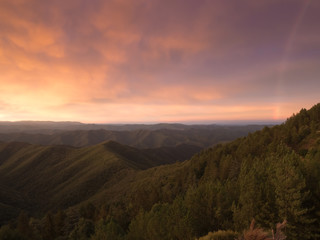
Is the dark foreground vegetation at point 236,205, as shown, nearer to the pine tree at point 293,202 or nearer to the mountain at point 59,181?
the pine tree at point 293,202

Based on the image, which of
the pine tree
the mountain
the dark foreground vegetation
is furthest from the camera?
the mountain

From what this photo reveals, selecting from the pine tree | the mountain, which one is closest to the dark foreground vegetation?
the pine tree

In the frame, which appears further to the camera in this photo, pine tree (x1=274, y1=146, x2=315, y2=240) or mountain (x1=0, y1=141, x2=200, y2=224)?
mountain (x1=0, y1=141, x2=200, y2=224)

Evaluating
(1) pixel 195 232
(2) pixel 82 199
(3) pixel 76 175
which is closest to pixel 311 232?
(1) pixel 195 232

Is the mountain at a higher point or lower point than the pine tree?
lower

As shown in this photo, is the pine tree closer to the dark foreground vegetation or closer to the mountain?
the dark foreground vegetation

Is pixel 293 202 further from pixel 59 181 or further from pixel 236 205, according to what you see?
pixel 59 181

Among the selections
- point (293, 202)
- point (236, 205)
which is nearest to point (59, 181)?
point (236, 205)

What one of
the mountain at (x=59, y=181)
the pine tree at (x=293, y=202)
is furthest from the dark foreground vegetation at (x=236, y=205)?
the mountain at (x=59, y=181)

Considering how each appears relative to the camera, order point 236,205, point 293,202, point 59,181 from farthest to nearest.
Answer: point 59,181 → point 236,205 → point 293,202

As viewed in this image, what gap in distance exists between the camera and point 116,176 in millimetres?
145625

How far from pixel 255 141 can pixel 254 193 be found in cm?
6175

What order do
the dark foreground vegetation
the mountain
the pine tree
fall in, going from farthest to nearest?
the mountain → the dark foreground vegetation → the pine tree

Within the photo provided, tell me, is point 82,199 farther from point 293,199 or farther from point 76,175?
point 293,199
